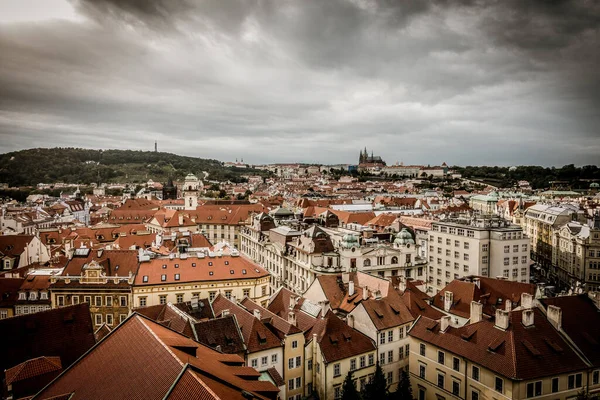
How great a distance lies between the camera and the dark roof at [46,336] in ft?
85.7

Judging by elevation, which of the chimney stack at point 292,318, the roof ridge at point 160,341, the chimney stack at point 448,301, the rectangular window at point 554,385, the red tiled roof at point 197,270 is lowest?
the rectangular window at point 554,385

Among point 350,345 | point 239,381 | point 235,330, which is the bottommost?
point 350,345

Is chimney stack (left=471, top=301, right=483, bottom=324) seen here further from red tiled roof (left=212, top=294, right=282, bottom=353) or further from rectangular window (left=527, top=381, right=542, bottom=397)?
red tiled roof (left=212, top=294, right=282, bottom=353)

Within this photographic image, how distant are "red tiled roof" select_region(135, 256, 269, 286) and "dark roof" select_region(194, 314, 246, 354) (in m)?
16.2

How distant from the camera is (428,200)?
150 metres

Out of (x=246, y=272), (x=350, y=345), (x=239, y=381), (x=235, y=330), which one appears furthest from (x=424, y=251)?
(x=239, y=381)

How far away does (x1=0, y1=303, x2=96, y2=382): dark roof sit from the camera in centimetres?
2612

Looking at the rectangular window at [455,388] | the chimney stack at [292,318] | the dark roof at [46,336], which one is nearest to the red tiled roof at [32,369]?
the dark roof at [46,336]

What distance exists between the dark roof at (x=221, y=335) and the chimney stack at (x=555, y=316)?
928 inches

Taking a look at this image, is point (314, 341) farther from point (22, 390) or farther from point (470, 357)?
point (22, 390)

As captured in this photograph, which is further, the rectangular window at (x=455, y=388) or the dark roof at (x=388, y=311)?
the dark roof at (x=388, y=311)

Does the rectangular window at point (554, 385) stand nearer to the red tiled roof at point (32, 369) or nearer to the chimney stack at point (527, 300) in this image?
the chimney stack at point (527, 300)

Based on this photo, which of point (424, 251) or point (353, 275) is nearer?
point (353, 275)

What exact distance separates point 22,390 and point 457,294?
39784mm
